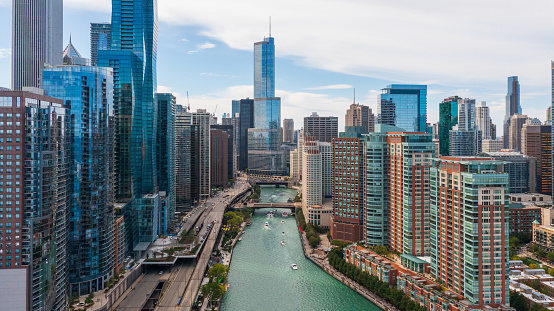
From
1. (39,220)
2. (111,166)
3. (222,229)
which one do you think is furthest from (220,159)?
(39,220)

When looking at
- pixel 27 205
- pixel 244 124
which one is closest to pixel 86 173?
pixel 27 205

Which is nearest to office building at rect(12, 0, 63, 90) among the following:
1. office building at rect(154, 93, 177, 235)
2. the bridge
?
Result: office building at rect(154, 93, 177, 235)

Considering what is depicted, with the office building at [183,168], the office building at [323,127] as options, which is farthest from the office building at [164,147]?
the office building at [323,127]

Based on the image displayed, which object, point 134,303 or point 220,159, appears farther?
point 220,159

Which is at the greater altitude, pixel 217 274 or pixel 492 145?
pixel 492 145

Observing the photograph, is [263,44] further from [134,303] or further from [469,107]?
[134,303]

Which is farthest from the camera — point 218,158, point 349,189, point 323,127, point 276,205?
point 323,127

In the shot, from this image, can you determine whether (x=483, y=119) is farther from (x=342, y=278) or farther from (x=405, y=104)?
(x=342, y=278)

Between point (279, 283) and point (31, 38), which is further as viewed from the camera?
point (31, 38)
